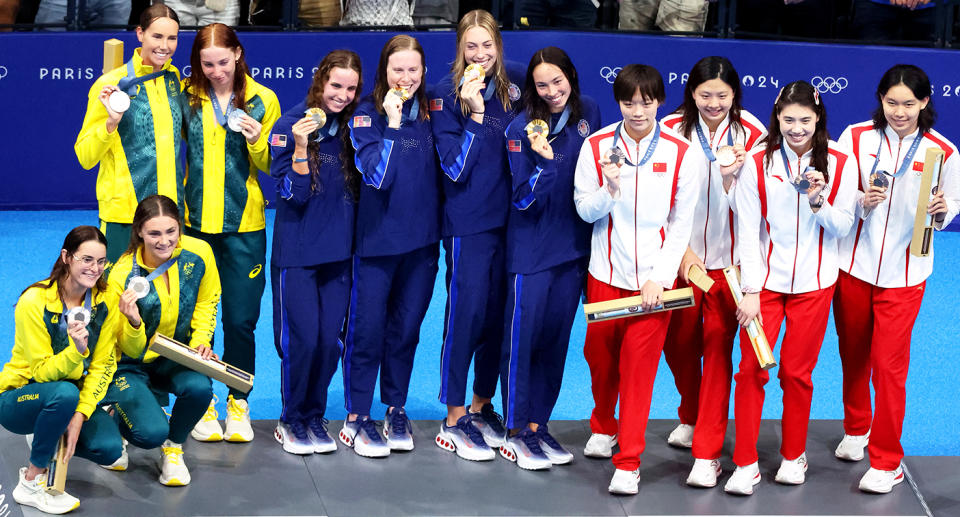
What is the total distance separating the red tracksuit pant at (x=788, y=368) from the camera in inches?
214

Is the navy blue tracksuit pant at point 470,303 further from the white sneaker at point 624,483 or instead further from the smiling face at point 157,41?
the smiling face at point 157,41

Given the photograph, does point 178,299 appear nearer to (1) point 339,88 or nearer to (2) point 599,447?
(1) point 339,88

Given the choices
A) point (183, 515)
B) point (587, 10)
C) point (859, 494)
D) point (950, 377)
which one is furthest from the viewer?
point (587, 10)

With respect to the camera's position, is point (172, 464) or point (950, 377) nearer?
point (172, 464)

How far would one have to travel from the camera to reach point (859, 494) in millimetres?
5660

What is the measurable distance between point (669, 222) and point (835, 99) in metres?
4.92

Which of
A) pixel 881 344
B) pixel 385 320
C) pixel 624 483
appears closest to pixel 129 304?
pixel 385 320

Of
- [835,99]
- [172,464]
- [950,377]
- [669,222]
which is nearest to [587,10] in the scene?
[835,99]

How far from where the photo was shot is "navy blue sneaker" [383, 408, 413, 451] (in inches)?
233

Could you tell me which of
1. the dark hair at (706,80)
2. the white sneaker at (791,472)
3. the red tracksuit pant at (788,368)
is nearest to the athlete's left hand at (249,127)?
the dark hair at (706,80)

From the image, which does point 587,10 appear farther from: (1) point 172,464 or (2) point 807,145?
(1) point 172,464

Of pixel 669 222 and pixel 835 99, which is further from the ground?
pixel 835 99

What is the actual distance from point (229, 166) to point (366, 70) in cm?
403

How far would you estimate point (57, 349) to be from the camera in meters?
5.19
